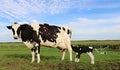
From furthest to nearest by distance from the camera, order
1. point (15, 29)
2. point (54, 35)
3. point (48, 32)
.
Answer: point (54, 35) < point (48, 32) < point (15, 29)

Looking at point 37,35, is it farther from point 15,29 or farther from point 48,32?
point 15,29

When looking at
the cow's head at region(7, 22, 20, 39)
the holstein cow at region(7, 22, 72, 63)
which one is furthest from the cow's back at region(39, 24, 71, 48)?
the cow's head at region(7, 22, 20, 39)

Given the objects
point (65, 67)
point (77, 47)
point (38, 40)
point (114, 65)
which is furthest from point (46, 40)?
point (114, 65)

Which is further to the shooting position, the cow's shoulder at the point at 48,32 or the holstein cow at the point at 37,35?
the cow's shoulder at the point at 48,32

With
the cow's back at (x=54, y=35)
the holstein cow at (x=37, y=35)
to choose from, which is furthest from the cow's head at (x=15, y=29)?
the cow's back at (x=54, y=35)

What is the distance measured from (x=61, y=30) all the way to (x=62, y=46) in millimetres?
1351

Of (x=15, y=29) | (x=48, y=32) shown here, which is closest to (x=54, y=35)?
(x=48, y=32)

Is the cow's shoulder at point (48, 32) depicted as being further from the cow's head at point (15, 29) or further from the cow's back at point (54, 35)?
the cow's head at point (15, 29)

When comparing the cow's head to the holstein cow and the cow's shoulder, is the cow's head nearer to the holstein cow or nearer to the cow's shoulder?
the holstein cow

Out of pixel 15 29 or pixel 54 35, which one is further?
pixel 54 35

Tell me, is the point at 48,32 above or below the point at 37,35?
above

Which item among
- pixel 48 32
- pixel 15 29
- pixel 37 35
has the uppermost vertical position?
pixel 15 29

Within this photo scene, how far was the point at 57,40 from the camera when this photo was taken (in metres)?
22.6

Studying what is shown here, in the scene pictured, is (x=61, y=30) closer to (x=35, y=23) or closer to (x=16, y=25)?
(x=35, y=23)
